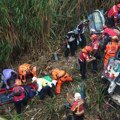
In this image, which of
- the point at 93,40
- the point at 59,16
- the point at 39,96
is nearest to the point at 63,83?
the point at 39,96

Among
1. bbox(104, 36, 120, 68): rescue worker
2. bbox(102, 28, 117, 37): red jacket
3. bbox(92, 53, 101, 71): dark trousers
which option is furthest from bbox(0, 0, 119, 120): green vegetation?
bbox(102, 28, 117, 37): red jacket

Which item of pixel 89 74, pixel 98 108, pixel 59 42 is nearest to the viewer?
pixel 98 108

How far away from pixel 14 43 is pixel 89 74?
1765mm

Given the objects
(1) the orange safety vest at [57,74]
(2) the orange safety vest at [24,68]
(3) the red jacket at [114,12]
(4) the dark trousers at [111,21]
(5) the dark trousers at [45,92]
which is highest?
(3) the red jacket at [114,12]

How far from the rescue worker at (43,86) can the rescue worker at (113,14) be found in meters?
2.11

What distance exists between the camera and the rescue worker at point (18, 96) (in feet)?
25.3

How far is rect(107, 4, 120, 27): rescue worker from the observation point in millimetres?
8992

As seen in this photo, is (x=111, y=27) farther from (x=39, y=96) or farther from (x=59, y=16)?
(x=39, y=96)

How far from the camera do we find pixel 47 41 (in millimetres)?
8898

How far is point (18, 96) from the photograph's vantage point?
7.77m

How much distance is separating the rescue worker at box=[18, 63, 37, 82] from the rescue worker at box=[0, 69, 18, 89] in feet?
0.42

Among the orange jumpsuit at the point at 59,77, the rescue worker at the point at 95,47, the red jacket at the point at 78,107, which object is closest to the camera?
the red jacket at the point at 78,107

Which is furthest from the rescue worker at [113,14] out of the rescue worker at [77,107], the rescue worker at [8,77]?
the rescue worker at [8,77]

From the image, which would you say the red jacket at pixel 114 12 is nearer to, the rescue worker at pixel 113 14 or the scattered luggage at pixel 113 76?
the rescue worker at pixel 113 14
